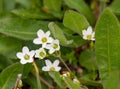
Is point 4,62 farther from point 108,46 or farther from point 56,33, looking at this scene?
point 108,46

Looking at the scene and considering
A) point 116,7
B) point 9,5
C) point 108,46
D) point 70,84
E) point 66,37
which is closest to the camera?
point 70,84

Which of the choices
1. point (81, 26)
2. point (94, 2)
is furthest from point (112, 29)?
point (94, 2)

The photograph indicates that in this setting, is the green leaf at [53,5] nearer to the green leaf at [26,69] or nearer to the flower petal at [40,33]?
the flower petal at [40,33]

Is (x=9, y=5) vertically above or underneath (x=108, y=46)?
above

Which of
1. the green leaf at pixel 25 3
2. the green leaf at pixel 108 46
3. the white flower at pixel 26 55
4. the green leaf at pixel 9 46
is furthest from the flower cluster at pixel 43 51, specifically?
the green leaf at pixel 25 3

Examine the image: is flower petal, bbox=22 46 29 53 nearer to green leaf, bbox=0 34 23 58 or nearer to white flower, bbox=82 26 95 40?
green leaf, bbox=0 34 23 58

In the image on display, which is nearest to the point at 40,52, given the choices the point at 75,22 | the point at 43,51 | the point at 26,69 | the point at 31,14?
the point at 43,51

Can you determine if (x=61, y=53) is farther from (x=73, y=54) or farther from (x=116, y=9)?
(x=116, y=9)

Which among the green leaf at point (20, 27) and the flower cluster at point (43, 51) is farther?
the green leaf at point (20, 27)
